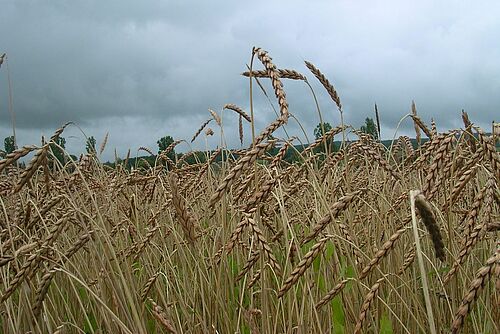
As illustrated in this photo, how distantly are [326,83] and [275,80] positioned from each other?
2.99 ft

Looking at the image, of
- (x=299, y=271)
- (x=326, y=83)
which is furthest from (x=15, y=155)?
(x=326, y=83)

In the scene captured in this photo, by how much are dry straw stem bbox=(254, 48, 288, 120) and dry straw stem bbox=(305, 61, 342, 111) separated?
73cm

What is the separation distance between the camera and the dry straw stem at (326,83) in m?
2.39

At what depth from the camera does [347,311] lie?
2.13 meters

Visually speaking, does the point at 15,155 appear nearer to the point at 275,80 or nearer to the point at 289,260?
the point at 275,80

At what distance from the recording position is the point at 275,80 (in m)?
1.56

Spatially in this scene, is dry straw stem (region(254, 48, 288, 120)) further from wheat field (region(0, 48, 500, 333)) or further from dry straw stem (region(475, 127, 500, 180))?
dry straw stem (region(475, 127, 500, 180))

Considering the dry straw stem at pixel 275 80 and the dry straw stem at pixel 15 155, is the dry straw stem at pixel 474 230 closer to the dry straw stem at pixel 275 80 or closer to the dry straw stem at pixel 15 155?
the dry straw stem at pixel 275 80

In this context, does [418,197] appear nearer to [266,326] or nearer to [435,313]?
[266,326]

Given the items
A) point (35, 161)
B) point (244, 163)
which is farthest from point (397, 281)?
point (35, 161)

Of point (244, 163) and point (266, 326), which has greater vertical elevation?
point (244, 163)

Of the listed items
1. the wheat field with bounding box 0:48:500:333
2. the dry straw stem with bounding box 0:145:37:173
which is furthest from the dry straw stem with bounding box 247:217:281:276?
the dry straw stem with bounding box 0:145:37:173

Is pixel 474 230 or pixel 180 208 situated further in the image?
pixel 180 208

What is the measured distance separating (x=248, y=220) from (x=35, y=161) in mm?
675
